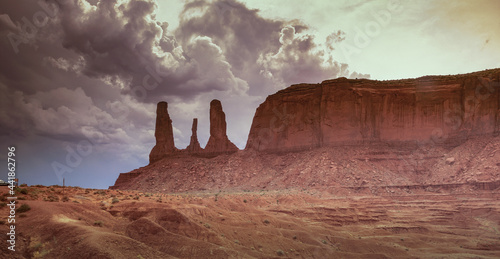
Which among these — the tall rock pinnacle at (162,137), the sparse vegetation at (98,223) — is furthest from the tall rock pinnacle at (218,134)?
the sparse vegetation at (98,223)

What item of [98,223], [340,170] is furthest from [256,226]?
[340,170]

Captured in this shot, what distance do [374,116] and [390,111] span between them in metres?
2.80

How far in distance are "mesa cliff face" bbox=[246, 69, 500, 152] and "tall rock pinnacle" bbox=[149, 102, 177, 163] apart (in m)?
23.2

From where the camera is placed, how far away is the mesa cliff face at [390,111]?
5488cm

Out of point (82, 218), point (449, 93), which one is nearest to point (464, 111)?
point (449, 93)

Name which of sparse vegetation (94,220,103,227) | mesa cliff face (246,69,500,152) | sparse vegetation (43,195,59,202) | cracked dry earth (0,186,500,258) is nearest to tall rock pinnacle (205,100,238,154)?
mesa cliff face (246,69,500,152)

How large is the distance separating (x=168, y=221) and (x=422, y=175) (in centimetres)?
4273

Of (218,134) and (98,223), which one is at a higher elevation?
(218,134)

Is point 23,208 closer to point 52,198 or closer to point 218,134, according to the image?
point 52,198

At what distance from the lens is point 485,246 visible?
27.0 meters

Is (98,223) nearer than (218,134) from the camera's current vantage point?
Yes

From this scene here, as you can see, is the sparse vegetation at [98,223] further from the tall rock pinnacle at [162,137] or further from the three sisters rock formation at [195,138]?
the tall rock pinnacle at [162,137]

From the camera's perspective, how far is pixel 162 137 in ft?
260

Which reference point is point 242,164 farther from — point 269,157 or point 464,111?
point 464,111
